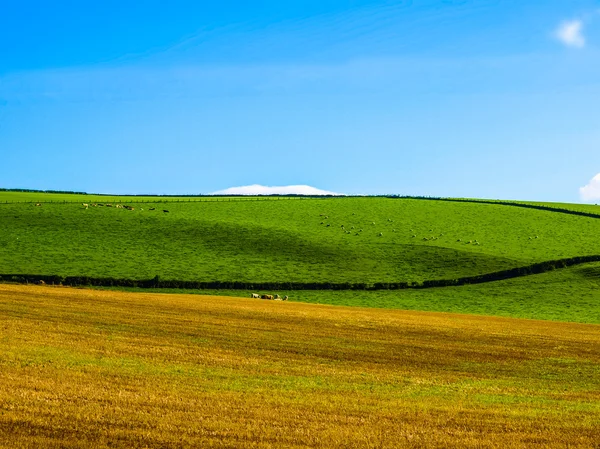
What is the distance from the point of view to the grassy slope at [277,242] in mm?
76062

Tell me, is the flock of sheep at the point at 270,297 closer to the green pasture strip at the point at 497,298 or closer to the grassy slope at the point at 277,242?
the green pasture strip at the point at 497,298

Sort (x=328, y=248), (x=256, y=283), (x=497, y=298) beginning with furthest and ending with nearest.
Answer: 1. (x=328, y=248)
2. (x=497, y=298)
3. (x=256, y=283)

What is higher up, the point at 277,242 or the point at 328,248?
the point at 277,242

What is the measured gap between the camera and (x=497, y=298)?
234 feet

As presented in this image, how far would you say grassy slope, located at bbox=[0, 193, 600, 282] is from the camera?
250 feet

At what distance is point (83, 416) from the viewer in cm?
1702

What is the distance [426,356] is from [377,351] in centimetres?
221

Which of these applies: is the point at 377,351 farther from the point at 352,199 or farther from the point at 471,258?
the point at 352,199

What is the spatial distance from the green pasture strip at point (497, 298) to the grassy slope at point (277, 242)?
4.23m

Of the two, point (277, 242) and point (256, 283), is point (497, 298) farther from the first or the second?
point (277, 242)

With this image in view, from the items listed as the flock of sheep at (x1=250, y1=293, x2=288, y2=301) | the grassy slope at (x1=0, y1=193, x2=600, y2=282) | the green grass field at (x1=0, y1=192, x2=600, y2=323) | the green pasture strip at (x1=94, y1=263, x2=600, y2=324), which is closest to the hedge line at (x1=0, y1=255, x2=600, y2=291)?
the green pasture strip at (x1=94, y1=263, x2=600, y2=324)

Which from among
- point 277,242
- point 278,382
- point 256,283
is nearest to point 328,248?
point 277,242

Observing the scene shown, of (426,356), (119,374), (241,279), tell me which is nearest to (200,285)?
(241,279)

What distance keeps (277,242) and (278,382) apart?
67735mm
